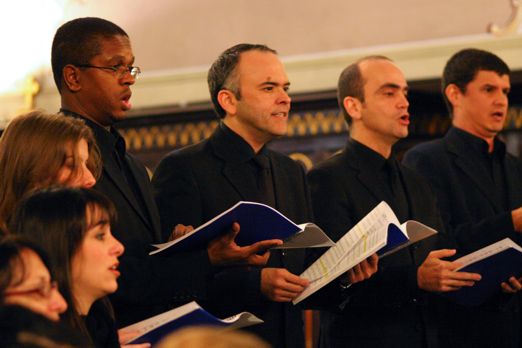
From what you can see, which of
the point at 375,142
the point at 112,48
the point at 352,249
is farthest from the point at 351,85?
the point at 112,48

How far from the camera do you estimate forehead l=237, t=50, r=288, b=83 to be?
447 centimetres

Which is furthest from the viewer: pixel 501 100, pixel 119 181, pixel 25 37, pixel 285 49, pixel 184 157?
pixel 25 37

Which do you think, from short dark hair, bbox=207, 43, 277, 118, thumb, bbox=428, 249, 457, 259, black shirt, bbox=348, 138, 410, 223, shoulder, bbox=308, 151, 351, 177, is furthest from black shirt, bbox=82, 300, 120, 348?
black shirt, bbox=348, 138, 410, 223

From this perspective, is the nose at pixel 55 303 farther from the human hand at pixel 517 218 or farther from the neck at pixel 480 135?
the neck at pixel 480 135

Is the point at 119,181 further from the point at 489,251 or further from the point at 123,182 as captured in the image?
the point at 489,251

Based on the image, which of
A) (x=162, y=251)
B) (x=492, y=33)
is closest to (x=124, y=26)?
(x=492, y=33)

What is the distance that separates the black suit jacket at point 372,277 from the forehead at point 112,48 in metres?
1.11

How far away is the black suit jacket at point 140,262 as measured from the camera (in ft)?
11.7

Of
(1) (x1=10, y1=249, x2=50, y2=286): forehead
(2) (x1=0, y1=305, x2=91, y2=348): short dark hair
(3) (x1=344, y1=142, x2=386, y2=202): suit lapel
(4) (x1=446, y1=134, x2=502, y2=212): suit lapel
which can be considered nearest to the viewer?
(2) (x1=0, y1=305, x2=91, y2=348): short dark hair

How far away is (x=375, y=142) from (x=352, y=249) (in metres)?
1.09

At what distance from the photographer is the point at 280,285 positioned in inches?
149

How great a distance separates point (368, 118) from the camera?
4.95 metres

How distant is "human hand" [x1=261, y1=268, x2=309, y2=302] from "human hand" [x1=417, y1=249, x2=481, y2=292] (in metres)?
0.72

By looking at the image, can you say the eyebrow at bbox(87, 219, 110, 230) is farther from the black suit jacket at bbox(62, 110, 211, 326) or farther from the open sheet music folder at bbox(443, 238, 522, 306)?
the open sheet music folder at bbox(443, 238, 522, 306)
